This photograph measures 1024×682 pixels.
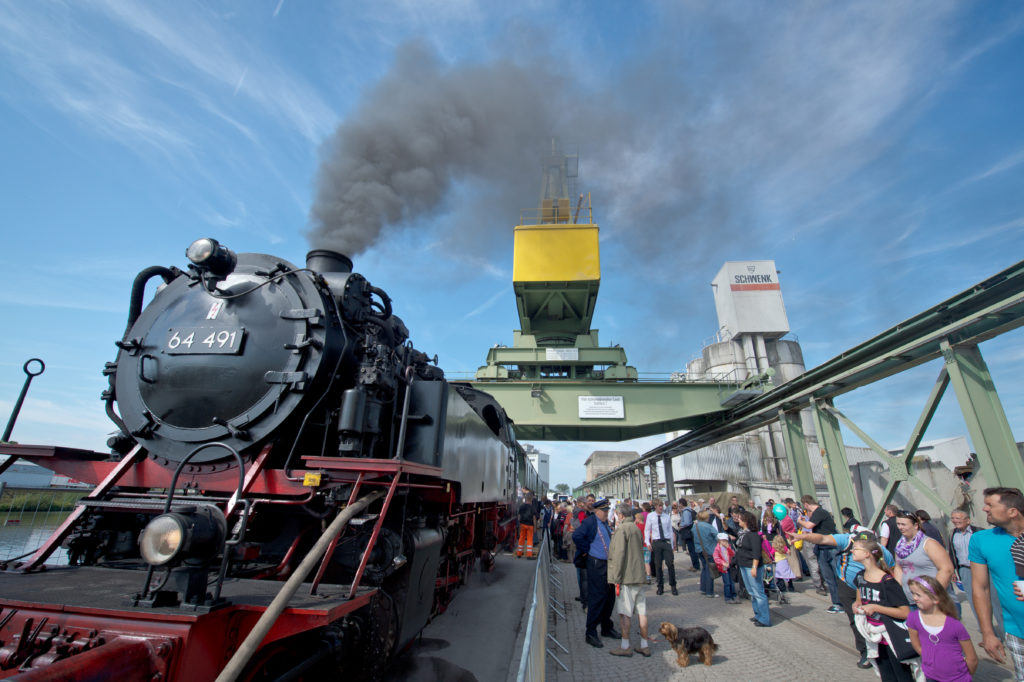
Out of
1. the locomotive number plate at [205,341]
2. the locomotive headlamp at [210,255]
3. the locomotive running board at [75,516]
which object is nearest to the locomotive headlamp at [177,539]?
the locomotive running board at [75,516]

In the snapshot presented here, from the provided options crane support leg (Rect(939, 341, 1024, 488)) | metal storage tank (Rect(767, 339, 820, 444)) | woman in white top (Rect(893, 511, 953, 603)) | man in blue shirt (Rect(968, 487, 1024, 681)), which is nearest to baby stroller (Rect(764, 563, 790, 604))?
woman in white top (Rect(893, 511, 953, 603))

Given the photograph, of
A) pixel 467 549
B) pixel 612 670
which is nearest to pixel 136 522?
pixel 467 549

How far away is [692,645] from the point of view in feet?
15.6

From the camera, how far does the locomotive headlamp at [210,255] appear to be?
10.2 feet

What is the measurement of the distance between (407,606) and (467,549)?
2.82 metres

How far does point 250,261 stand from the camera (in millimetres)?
3785

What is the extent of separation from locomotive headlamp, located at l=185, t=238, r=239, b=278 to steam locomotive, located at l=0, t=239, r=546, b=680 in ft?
0.04

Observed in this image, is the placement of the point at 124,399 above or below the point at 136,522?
above

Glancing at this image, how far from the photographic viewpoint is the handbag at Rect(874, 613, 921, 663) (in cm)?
313

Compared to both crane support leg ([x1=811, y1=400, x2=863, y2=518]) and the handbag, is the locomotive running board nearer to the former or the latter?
the handbag

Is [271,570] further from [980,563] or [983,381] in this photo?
[983,381]

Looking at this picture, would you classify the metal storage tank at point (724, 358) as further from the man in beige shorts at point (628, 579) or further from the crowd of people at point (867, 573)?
the man in beige shorts at point (628, 579)

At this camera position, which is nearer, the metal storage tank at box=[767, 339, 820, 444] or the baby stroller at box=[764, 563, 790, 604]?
the baby stroller at box=[764, 563, 790, 604]

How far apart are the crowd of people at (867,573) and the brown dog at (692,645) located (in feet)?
1.16
